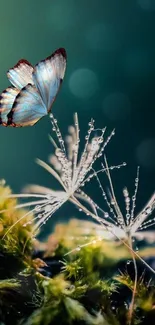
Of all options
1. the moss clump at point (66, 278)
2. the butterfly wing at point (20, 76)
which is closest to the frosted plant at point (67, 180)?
the moss clump at point (66, 278)

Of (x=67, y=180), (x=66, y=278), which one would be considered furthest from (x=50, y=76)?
(x=66, y=278)

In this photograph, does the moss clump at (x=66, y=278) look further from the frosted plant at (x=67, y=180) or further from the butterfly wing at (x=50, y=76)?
the butterfly wing at (x=50, y=76)

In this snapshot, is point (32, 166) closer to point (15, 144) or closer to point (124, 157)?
point (15, 144)

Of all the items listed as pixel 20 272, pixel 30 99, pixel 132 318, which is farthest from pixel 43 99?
pixel 132 318

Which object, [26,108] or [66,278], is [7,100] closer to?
[26,108]

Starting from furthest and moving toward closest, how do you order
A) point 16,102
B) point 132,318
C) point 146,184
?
point 146,184 < point 16,102 < point 132,318

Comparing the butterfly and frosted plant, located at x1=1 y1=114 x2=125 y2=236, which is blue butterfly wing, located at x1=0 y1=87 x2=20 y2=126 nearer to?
the butterfly
